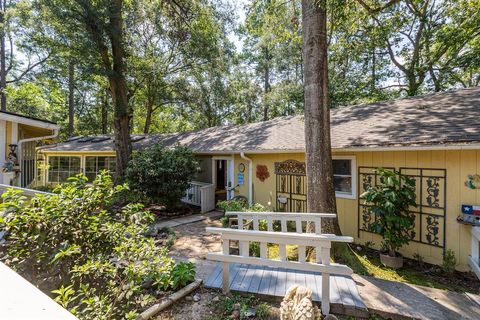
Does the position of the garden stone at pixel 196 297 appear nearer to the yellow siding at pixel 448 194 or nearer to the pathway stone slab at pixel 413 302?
the pathway stone slab at pixel 413 302

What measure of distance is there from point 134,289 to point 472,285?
5.63 m

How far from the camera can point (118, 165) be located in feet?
39.2

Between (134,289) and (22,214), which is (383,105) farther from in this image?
(22,214)

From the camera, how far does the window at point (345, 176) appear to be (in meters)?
6.52

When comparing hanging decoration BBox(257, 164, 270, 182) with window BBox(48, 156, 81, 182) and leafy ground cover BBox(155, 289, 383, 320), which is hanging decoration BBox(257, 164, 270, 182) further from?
window BBox(48, 156, 81, 182)

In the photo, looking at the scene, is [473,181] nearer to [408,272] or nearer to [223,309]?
[408,272]

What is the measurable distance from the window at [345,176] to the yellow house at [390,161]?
0.09 ft

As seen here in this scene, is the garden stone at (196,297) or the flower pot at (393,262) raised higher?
the garden stone at (196,297)

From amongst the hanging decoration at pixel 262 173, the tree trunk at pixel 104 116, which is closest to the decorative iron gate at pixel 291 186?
the hanging decoration at pixel 262 173

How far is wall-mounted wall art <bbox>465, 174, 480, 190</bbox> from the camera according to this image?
4.64 metres

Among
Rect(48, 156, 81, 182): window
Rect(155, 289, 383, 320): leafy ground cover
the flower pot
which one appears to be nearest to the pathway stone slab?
Rect(155, 289, 383, 320): leafy ground cover

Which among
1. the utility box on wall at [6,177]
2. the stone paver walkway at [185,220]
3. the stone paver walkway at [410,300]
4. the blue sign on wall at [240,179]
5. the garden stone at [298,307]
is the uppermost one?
the utility box on wall at [6,177]

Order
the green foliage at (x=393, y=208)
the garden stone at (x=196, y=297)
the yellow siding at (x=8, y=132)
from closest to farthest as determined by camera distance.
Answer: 1. the garden stone at (x=196, y=297)
2. the green foliage at (x=393, y=208)
3. the yellow siding at (x=8, y=132)

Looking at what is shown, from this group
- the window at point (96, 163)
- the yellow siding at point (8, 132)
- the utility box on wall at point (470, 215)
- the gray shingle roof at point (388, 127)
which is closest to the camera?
the utility box on wall at point (470, 215)
